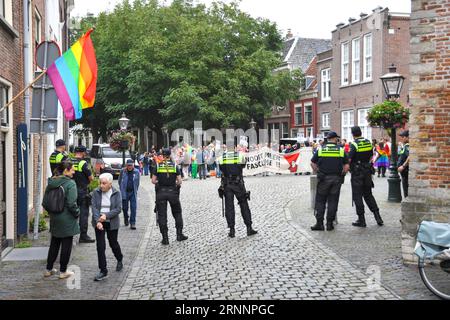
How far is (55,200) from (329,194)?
5.54 m

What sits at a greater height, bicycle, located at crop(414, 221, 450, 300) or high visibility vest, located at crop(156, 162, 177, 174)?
high visibility vest, located at crop(156, 162, 177, 174)

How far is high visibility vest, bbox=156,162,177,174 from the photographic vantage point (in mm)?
10891

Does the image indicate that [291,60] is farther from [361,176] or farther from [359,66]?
[361,176]

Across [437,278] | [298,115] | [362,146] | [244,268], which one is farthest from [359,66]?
[437,278]

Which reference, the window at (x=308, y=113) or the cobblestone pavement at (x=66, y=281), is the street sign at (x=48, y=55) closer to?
the cobblestone pavement at (x=66, y=281)

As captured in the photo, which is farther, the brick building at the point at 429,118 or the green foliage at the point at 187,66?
the green foliage at the point at 187,66

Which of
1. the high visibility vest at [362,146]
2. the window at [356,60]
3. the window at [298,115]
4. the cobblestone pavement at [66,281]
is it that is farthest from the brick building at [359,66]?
the cobblestone pavement at [66,281]

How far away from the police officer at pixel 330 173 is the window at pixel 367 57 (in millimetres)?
→ 25766

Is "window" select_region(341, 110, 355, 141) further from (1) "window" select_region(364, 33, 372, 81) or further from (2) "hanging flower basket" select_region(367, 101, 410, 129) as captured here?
(2) "hanging flower basket" select_region(367, 101, 410, 129)

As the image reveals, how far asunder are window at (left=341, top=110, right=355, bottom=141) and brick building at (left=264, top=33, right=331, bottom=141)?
9.44 m

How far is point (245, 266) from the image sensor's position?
8.52 metres

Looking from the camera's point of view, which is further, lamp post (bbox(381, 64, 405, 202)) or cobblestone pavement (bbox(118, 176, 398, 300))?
lamp post (bbox(381, 64, 405, 202))

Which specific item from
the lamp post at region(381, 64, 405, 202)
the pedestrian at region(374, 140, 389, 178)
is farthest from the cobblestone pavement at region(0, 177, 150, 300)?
the pedestrian at region(374, 140, 389, 178)

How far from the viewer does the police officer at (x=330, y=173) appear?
11.5 m
